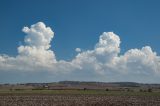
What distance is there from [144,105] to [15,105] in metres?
21.2

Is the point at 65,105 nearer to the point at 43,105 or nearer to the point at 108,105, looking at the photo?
the point at 43,105

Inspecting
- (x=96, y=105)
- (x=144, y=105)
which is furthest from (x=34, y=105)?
(x=144, y=105)

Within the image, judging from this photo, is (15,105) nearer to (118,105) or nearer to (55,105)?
(55,105)

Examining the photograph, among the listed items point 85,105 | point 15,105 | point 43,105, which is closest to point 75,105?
point 85,105

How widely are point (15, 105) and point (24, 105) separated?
1.42 metres

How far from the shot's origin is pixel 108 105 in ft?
183

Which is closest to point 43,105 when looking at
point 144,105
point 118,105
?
point 118,105

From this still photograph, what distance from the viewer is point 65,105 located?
5575 cm

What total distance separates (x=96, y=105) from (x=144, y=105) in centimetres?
827

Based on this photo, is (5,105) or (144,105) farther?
(144,105)

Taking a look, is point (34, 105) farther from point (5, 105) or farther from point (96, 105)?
point (96, 105)

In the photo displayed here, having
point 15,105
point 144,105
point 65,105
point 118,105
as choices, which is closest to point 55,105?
point 65,105

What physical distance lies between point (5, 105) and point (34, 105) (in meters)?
A: 4.53

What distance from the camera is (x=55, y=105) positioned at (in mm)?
Answer: 55344
